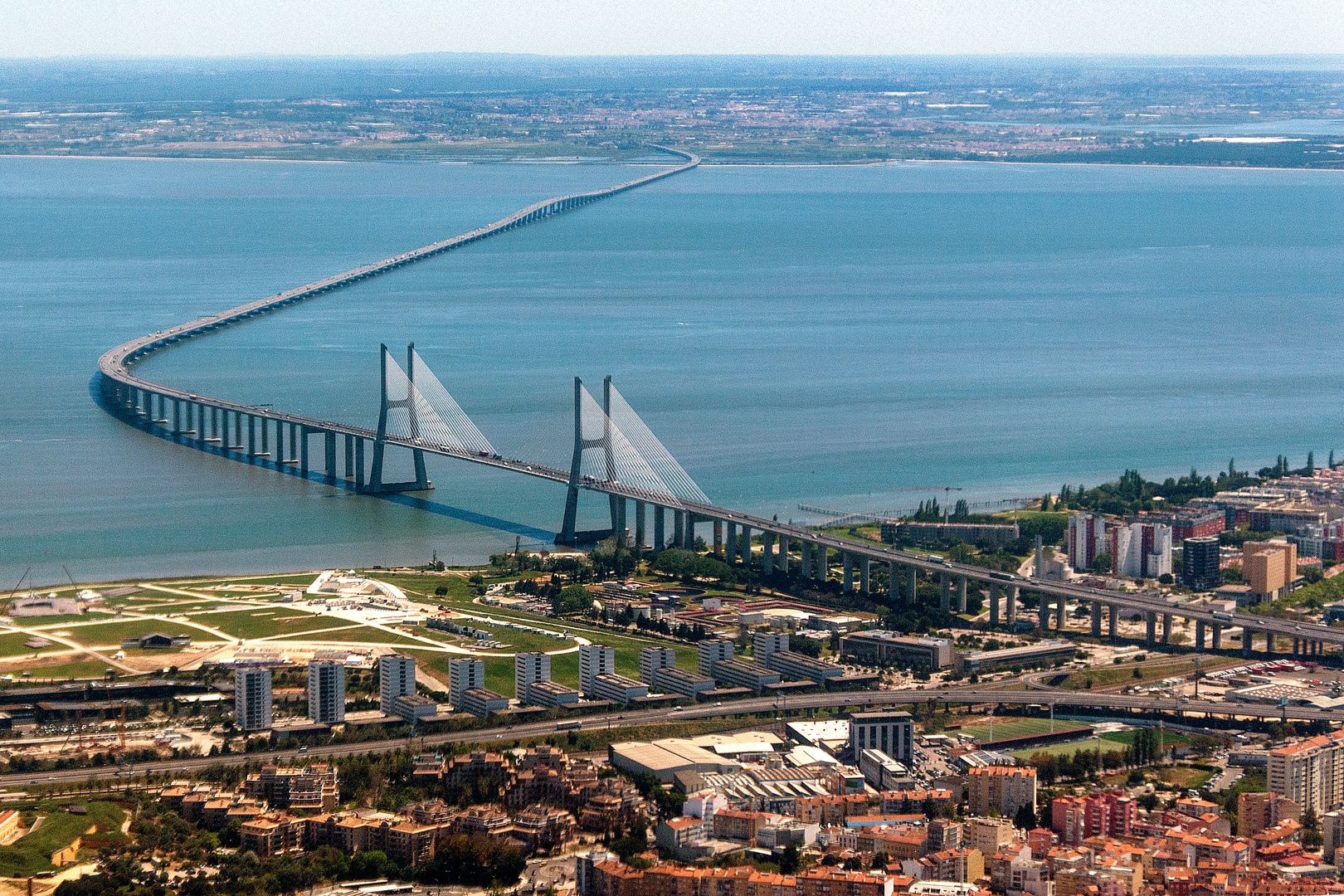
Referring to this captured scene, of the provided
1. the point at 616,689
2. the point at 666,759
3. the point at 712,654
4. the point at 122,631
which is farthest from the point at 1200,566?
the point at 122,631

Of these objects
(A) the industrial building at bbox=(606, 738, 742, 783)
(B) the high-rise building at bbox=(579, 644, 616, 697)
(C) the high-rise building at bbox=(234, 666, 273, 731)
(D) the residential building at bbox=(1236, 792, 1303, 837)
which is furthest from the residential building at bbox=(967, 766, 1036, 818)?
(C) the high-rise building at bbox=(234, 666, 273, 731)

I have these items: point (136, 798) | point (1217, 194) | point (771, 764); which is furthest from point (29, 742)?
point (1217, 194)

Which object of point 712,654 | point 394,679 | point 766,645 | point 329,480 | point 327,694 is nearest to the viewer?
point 327,694

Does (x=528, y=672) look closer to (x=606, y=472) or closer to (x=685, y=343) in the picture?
(x=606, y=472)

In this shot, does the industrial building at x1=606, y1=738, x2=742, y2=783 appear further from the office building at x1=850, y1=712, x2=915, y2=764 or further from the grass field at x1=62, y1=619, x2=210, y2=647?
the grass field at x1=62, y1=619, x2=210, y2=647

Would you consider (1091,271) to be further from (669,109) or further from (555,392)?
(669,109)

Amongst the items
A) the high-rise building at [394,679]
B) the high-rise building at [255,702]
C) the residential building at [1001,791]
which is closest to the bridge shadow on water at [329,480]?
the high-rise building at [394,679]
